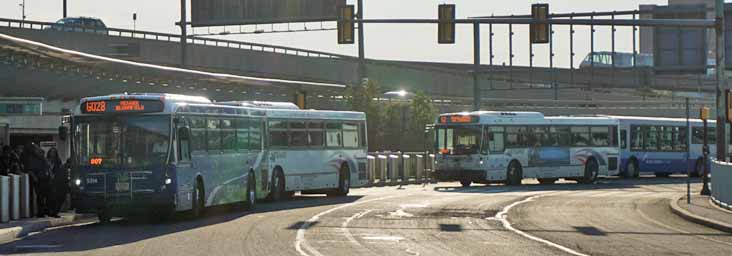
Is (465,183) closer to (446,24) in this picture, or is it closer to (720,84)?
(446,24)

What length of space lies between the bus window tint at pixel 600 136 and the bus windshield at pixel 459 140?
24.5ft

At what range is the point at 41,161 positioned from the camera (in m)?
25.1

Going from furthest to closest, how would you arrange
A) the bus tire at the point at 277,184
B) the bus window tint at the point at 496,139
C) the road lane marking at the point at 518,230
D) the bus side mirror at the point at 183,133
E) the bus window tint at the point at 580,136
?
the bus window tint at the point at 580,136 < the bus window tint at the point at 496,139 < the bus tire at the point at 277,184 < the bus side mirror at the point at 183,133 < the road lane marking at the point at 518,230

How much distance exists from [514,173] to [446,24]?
11.2 meters

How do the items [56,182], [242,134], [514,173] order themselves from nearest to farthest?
[56,182] < [242,134] < [514,173]

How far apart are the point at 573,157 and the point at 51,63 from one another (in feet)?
70.0

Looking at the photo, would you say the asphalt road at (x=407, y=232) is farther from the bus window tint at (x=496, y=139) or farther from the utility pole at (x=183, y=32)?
the utility pole at (x=183, y=32)

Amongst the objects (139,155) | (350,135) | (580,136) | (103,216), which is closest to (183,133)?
(139,155)

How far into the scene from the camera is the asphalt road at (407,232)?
1831 cm

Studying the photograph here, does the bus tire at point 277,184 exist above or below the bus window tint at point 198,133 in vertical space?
below

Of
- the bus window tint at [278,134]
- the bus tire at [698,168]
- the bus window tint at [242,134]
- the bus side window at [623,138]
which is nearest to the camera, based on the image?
the bus window tint at [242,134]

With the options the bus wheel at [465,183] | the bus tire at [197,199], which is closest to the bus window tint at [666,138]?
the bus wheel at [465,183]

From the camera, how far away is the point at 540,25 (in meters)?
36.2

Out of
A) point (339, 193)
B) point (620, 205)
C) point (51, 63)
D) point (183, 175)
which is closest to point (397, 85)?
point (51, 63)
